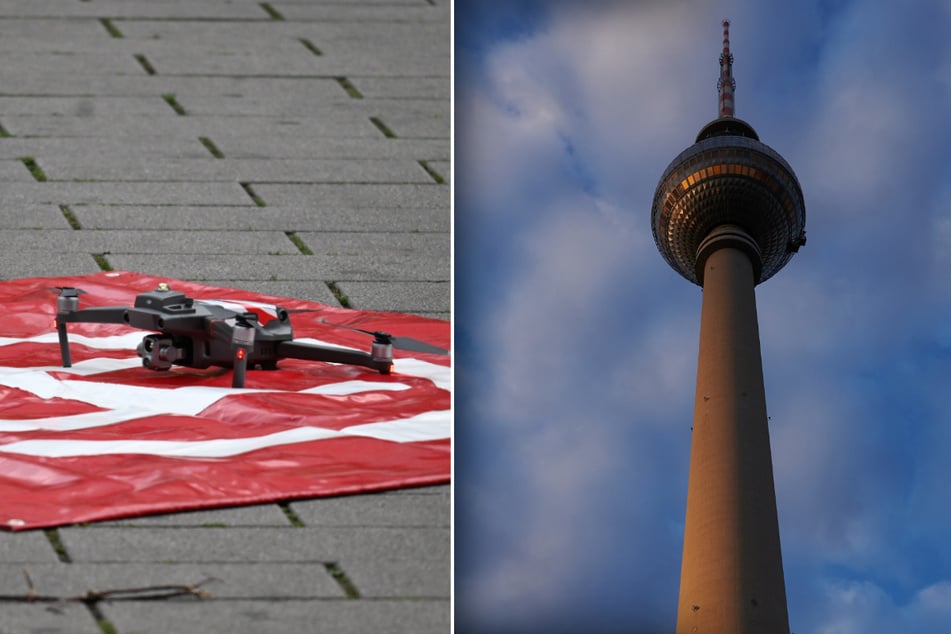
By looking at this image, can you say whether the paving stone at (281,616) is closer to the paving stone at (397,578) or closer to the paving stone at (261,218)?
the paving stone at (397,578)

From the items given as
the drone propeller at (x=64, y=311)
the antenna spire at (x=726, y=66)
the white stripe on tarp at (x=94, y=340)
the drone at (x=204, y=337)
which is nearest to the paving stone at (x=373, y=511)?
the drone at (x=204, y=337)

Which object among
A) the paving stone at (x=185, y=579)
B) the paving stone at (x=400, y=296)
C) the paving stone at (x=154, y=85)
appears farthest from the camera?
the paving stone at (x=154, y=85)

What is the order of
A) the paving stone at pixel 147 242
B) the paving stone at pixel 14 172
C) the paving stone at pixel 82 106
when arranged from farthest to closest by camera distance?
the paving stone at pixel 82 106 → the paving stone at pixel 14 172 → the paving stone at pixel 147 242

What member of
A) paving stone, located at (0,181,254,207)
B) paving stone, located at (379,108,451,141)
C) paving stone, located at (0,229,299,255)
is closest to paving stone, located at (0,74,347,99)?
paving stone, located at (379,108,451,141)

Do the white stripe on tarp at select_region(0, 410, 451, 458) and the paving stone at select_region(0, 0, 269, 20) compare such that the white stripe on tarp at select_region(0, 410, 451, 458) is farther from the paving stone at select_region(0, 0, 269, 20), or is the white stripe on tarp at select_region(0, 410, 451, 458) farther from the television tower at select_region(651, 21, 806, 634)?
the paving stone at select_region(0, 0, 269, 20)

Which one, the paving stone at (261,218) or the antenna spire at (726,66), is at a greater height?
the antenna spire at (726,66)

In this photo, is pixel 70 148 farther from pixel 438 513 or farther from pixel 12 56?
pixel 438 513

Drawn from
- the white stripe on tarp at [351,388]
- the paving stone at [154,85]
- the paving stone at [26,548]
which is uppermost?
the paving stone at [154,85]

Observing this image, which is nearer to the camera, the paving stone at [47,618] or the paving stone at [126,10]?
the paving stone at [47,618]
